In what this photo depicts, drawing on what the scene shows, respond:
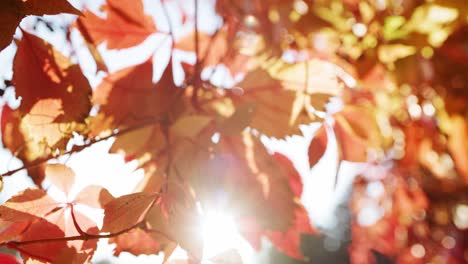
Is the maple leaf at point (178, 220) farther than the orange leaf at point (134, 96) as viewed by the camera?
No

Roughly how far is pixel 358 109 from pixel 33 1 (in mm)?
576

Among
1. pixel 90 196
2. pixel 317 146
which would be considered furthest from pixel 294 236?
pixel 90 196

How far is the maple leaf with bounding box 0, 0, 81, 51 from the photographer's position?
0.39 metres

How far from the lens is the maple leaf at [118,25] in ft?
2.13

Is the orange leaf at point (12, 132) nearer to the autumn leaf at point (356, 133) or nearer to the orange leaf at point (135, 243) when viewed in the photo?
the orange leaf at point (135, 243)

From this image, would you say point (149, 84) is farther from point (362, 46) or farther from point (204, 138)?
point (362, 46)

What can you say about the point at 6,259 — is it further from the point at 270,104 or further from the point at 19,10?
the point at 270,104

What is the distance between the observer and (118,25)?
66 cm

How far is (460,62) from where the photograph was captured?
1.01 meters

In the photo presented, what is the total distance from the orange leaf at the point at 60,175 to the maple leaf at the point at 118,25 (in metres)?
0.21

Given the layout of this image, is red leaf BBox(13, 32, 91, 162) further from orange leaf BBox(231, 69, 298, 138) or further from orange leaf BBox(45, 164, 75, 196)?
orange leaf BBox(231, 69, 298, 138)

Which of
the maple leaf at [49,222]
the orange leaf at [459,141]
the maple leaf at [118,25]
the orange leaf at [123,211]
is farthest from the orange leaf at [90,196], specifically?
the orange leaf at [459,141]

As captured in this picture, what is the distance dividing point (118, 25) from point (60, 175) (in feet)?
0.86

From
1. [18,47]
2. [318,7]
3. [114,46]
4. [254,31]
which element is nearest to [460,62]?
[318,7]
